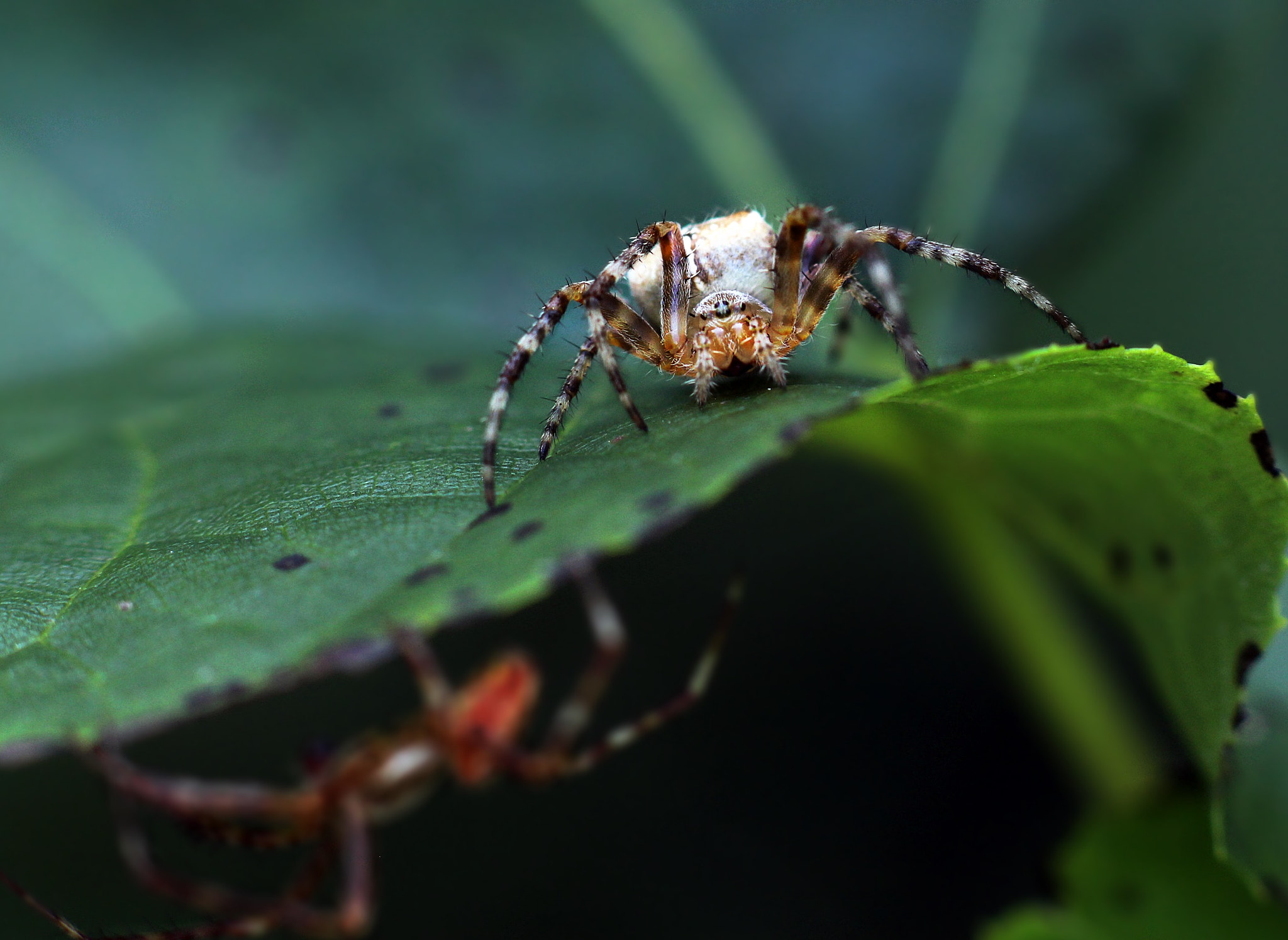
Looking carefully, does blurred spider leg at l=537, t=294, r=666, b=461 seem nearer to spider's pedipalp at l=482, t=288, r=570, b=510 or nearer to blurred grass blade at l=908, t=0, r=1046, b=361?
spider's pedipalp at l=482, t=288, r=570, b=510

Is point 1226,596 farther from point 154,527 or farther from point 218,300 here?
point 218,300

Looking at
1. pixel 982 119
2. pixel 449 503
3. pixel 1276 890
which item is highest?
pixel 982 119

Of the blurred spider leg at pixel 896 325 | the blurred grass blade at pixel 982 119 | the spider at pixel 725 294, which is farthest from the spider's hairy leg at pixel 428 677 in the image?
the blurred grass blade at pixel 982 119

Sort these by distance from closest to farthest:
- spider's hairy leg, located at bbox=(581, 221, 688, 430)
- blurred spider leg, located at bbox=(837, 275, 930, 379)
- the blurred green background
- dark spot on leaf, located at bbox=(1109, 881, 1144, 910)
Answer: blurred spider leg, located at bbox=(837, 275, 930, 379), dark spot on leaf, located at bbox=(1109, 881, 1144, 910), spider's hairy leg, located at bbox=(581, 221, 688, 430), the blurred green background

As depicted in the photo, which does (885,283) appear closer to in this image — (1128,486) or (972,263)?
(972,263)

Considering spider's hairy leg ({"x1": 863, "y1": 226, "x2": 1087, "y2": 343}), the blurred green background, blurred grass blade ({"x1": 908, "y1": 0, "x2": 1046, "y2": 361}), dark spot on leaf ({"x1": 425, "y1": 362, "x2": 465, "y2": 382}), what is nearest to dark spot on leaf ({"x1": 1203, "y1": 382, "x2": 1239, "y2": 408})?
spider's hairy leg ({"x1": 863, "y1": 226, "x2": 1087, "y2": 343})

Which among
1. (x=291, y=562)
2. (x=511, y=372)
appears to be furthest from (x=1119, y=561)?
(x=291, y=562)
